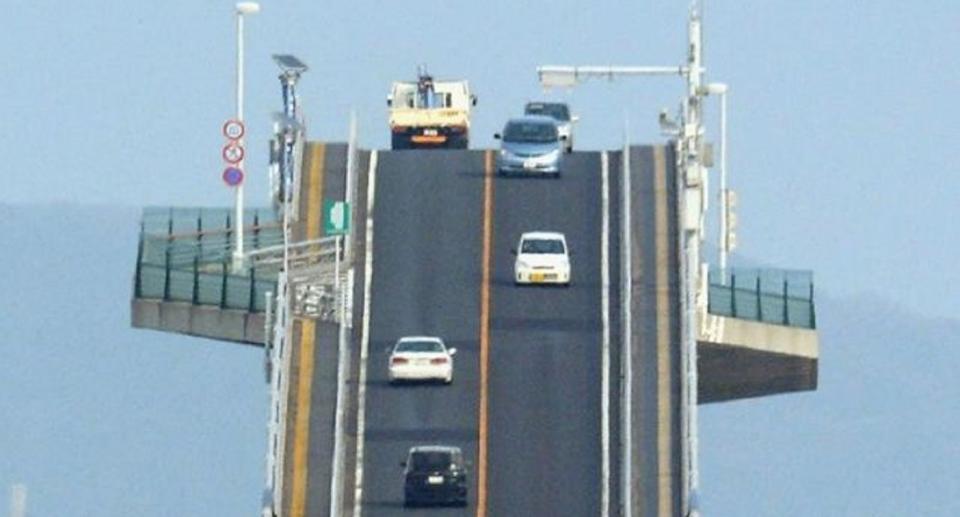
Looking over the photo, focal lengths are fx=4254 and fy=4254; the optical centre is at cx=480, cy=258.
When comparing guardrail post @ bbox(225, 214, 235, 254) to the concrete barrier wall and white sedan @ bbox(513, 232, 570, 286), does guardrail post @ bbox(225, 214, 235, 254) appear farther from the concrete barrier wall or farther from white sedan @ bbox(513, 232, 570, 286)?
white sedan @ bbox(513, 232, 570, 286)

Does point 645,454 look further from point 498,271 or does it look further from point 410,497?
point 498,271

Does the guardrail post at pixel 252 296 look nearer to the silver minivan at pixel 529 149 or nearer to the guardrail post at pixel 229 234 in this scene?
the guardrail post at pixel 229 234

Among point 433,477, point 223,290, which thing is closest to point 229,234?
point 223,290

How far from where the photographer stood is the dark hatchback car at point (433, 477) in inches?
4429

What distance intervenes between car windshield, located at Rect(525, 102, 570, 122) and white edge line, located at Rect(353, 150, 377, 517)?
13.6 m

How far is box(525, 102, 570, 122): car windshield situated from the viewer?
148 m

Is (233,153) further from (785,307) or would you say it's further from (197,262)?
(785,307)

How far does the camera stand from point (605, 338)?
4806 inches

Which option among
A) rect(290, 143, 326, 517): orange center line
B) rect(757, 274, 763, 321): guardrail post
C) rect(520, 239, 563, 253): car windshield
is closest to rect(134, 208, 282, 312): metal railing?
rect(290, 143, 326, 517): orange center line

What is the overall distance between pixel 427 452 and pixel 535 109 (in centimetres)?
3894

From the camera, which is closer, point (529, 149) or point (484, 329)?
point (484, 329)

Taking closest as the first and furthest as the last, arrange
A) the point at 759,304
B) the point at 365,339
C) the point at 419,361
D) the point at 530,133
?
the point at 419,361
the point at 365,339
the point at 759,304
the point at 530,133

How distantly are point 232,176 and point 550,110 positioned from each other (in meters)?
23.1

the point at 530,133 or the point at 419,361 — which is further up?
the point at 530,133
